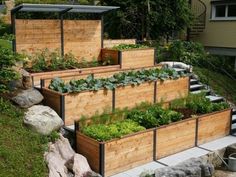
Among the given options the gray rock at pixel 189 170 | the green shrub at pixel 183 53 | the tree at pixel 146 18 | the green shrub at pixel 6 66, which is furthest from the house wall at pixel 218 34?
the green shrub at pixel 6 66

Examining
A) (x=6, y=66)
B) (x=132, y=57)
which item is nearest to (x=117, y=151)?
(x=6, y=66)

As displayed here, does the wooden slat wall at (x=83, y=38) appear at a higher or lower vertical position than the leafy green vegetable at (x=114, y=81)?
higher

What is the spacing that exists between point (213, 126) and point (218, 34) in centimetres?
1054

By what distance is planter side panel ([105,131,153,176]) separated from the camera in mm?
8453

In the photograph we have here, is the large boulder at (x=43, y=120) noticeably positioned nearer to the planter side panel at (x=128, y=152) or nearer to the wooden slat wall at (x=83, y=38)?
the planter side panel at (x=128, y=152)

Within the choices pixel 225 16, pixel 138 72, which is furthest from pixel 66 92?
pixel 225 16

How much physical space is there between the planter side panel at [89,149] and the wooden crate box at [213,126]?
128 inches

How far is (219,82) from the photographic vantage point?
15094mm

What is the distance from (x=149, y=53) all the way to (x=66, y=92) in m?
5.45

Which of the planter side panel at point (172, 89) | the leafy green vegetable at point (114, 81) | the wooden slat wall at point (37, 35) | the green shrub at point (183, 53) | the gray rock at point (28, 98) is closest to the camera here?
the gray rock at point (28, 98)

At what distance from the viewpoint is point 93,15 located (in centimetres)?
1557

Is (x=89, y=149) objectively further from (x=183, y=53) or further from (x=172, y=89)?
(x=183, y=53)

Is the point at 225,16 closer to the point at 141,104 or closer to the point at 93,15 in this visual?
the point at 93,15

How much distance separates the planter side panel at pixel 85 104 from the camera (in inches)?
380
